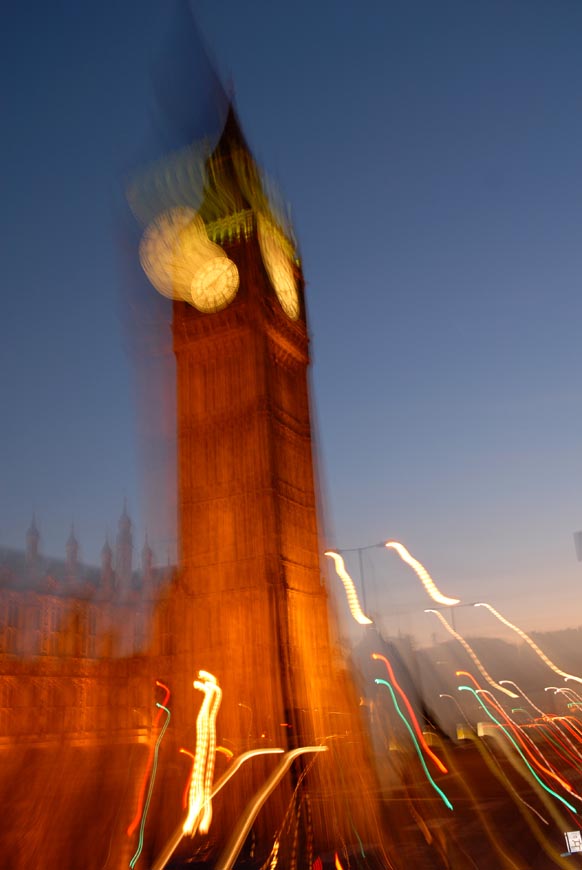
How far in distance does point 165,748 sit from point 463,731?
117 feet

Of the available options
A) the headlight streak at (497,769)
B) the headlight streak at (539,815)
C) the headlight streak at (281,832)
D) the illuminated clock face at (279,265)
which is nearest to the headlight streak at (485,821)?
the headlight streak at (497,769)

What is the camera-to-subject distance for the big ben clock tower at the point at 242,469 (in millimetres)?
42719

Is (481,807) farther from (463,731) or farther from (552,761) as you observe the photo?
(463,731)

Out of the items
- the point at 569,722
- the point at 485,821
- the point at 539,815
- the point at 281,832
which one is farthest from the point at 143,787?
the point at 569,722

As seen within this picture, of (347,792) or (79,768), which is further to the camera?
(79,768)

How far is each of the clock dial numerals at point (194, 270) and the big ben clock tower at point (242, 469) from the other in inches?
3.2

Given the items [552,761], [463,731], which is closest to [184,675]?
[552,761]

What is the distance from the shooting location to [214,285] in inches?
1983

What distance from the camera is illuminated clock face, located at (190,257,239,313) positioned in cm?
4994

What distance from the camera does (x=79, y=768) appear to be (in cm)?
3403

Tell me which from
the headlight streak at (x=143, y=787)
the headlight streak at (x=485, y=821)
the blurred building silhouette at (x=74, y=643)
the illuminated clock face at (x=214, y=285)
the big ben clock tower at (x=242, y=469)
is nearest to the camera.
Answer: the headlight streak at (x=485, y=821)

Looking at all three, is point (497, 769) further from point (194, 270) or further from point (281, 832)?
point (194, 270)

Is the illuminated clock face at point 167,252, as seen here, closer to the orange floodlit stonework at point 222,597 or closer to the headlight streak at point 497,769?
the orange floodlit stonework at point 222,597

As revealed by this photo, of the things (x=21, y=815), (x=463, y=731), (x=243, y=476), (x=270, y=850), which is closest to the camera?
(x=270, y=850)
